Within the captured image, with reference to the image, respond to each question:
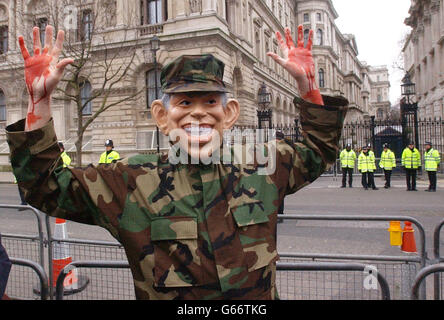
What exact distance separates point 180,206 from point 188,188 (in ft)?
0.34

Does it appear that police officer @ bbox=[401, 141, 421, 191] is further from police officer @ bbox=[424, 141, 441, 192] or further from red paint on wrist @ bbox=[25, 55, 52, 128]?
red paint on wrist @ bbox=[25, 55, 52, 128]

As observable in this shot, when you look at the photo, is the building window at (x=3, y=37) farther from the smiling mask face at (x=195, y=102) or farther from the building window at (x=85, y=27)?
the smiling mask face at (x=195, y=102)

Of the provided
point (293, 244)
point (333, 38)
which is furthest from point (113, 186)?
point (333, 38)

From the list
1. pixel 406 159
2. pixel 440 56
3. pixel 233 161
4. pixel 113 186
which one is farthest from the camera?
pixel 440 56

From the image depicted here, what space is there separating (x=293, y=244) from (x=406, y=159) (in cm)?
1009

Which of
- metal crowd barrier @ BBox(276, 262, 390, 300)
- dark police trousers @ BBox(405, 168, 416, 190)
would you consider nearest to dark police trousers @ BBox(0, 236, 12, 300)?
metal crowd barrier @ BBox(276, 262, 390, 300)

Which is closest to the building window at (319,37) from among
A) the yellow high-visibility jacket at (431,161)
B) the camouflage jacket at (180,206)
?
the yellow high-visibility jacket at (431,161)

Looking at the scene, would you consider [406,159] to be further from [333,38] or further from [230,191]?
[333,38]

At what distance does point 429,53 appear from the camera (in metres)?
35.9

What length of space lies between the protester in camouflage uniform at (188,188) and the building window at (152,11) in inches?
1094

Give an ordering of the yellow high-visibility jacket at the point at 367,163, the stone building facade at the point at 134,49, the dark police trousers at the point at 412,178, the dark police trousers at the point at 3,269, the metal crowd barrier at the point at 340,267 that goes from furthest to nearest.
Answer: the stone building facade at the point at 134,49
the yellow high-visibility jacket at the point at 367,163
the dark police trousers at the point at 412,178
the metal crowd barrier at the point at 340,267
the dark police trousers at the point at 3,269

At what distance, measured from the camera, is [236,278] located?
1716mm

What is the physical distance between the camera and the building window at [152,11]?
90.8 ft

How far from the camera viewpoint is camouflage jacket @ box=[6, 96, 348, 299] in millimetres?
1715
